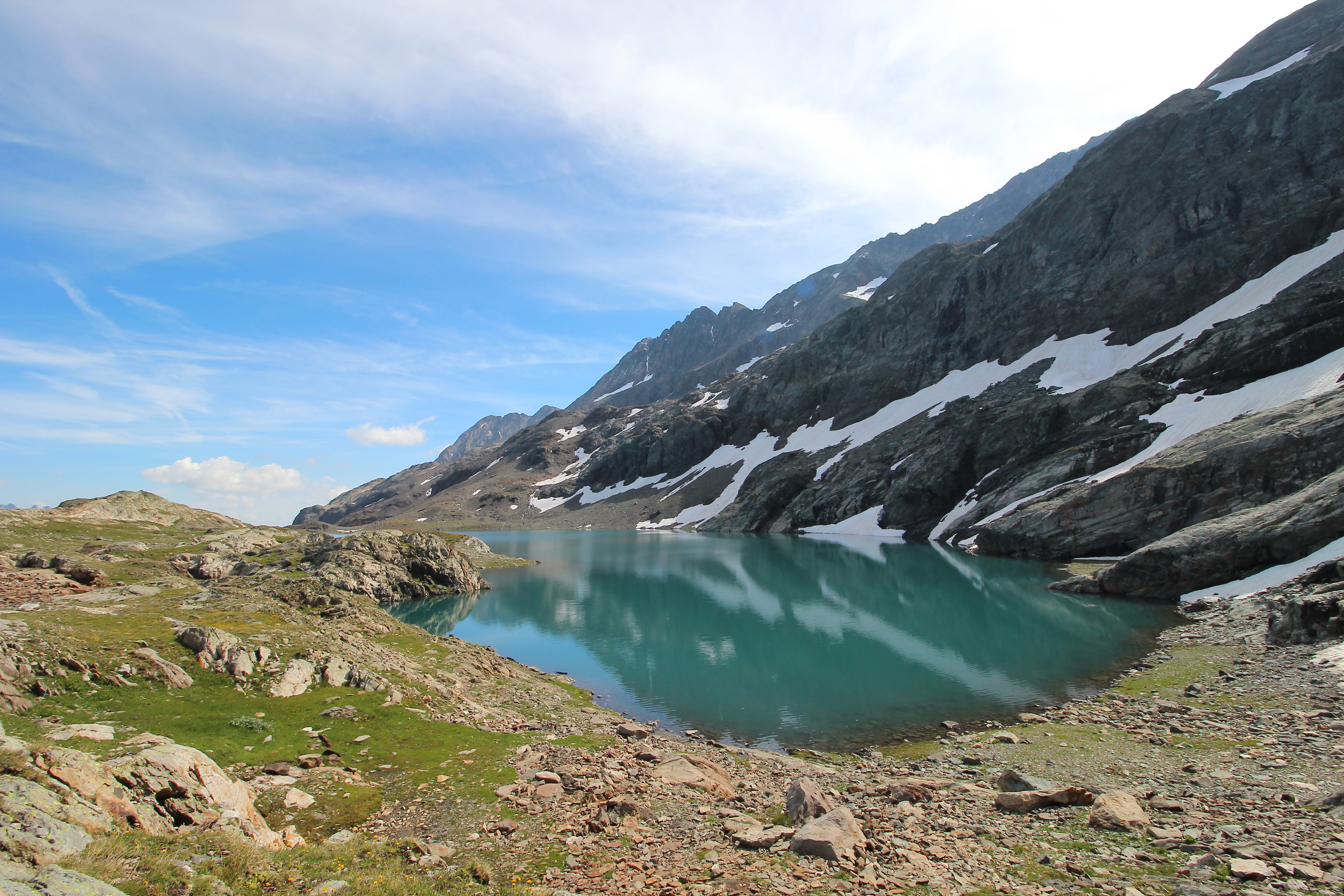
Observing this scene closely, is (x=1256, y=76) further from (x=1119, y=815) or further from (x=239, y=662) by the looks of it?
(x=239, y=662)

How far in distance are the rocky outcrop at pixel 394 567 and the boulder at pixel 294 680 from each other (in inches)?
1384

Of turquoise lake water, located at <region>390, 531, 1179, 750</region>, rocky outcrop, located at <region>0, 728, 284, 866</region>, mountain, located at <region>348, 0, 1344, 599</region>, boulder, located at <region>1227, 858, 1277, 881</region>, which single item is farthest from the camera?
mountain, located at <region>348, 0, 1344, 599</region>

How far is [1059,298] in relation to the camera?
394ft

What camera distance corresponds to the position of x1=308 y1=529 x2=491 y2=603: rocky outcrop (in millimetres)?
56688

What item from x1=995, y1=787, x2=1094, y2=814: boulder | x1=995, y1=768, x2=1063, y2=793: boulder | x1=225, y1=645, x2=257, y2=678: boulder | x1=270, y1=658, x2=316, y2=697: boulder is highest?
x1=225, y1=645, x2=257, y2=678: boulder

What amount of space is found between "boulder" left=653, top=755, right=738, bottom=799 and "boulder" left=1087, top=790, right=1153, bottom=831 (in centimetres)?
780

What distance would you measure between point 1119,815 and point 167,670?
24808mm

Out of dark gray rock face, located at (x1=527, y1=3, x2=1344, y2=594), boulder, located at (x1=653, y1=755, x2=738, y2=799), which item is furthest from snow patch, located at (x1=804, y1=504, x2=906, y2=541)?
boulder, located at (x1=653, y1=755, x2=738, y2=799)

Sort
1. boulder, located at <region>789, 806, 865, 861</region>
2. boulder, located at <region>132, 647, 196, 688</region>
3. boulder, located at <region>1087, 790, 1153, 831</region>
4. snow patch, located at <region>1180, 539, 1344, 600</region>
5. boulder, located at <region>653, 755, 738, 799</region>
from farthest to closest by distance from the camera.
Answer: snow patch, located at <region>1180, 539, 1344, 600</region>, boulder, located at <region>132, 647, 196, 688</region>, boulder, located at <region>653, 755, 738, 799</region>, boulder, located at <region>1087, 790, 1153, 831</region>, boulder, located at <region>789, 806, 865, 861</region>

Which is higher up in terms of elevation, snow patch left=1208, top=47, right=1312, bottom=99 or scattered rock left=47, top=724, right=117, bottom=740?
snow patch left=1208, top=47, right=1312, bottom=99

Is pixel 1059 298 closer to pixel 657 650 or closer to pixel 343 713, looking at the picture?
pixel 657 650

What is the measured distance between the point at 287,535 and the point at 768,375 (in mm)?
137947

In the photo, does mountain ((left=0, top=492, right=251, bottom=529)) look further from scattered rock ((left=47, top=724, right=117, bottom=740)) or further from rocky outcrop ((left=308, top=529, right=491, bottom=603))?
scattered rock ((left=47, top=724, right=117, bottom=740))

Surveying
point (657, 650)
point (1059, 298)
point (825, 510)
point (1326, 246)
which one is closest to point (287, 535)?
point (657, 650)
